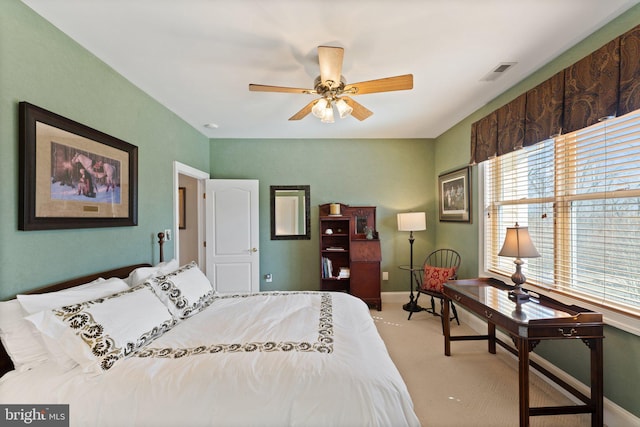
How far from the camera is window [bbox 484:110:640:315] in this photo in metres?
1.60

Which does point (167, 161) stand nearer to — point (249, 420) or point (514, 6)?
point (249, 420)

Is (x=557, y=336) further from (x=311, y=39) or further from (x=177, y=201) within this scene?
(x=177, y=201)

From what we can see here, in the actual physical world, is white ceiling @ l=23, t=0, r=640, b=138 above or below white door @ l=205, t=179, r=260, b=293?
above

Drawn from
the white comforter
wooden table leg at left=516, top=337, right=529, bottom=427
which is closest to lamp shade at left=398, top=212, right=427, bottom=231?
wooden table leg at left=516, top=337, right=529, bottom=427

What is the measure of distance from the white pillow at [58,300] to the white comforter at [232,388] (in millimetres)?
61

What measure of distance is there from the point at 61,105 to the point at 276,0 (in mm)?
1581

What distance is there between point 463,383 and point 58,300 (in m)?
2.94

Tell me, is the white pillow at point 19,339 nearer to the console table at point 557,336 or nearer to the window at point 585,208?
the console table at point 557,336

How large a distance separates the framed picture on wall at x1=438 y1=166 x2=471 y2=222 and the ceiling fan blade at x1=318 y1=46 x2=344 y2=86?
2303 millimetres

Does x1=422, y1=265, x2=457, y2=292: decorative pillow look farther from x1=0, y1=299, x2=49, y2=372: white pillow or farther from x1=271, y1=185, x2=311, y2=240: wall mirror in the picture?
x1=0, y1=299, x2=49, y2=372: white pillow

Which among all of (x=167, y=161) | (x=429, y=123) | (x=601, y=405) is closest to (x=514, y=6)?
(x=429, y=123)

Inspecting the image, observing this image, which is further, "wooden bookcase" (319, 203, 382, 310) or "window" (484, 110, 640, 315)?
"wooden bookcase" (319, 203, 382, 310)

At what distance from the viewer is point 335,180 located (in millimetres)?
4172

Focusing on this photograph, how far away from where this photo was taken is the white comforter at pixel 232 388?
1.14 m
